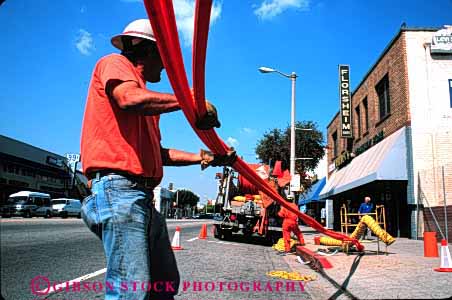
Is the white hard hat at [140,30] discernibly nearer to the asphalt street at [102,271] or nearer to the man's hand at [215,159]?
the man's hand at [215,159]

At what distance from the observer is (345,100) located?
25.8 metres

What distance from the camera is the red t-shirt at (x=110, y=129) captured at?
7.41ft

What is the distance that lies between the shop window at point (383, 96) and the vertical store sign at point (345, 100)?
9.11ft

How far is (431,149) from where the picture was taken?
707 inches

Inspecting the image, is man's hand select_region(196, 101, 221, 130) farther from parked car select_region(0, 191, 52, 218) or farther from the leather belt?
parked car select_region(0, 191, 52, 218)

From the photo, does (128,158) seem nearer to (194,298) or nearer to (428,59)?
(194,298)

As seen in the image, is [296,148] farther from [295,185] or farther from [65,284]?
[65,284]

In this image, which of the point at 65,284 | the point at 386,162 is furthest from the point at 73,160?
the point at 386,162

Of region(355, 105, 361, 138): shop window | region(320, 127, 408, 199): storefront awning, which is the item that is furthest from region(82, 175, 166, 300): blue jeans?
region(355, 105, 361, 138): shop window

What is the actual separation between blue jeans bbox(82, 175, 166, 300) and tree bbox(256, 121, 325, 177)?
27897 mm

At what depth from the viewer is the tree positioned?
30047mm

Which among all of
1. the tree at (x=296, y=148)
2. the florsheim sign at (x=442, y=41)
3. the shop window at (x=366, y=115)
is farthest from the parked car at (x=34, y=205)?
the florsheim sign at (x=442, y=41)

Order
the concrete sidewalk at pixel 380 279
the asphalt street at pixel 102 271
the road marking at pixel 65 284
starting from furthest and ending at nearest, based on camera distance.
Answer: the concrete sidewalk at pixel 380 279, the asphalt street at pixel 102 271, the road marking at pixel 65 284

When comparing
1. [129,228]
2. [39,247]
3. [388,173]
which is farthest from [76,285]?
[388,173]
